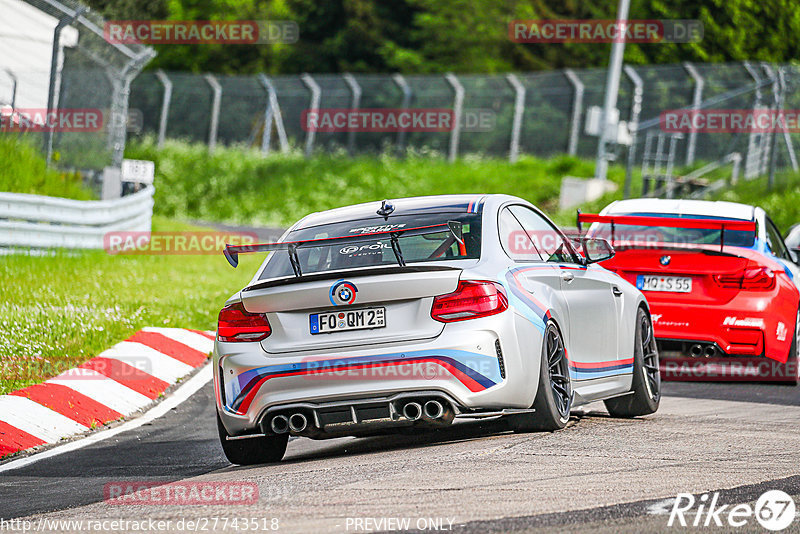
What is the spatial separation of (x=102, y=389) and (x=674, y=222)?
15.3ft

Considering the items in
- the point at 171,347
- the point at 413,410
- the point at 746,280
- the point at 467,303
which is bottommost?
the point at 171,347

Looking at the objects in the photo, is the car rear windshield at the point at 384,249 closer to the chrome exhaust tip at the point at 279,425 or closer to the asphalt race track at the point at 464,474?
the chrome exhaust tip at the point at 279,425

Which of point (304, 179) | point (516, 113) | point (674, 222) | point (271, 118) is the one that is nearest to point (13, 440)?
point (674, 222)

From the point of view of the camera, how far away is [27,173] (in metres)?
19.0

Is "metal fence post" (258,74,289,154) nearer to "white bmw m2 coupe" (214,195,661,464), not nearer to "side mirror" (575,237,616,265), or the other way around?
"side mirror" (575,237,616,265)

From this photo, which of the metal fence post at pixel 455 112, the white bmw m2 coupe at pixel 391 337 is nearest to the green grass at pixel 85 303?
the white bmw m2 coupe at pixel 391 337

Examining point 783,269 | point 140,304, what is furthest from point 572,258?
point 140,304

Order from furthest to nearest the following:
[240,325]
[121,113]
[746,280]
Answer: [121,113], [746,280], [240,325]

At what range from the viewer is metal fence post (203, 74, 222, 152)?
139ft

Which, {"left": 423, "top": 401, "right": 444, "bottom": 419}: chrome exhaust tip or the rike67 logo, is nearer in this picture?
the rike67 logo

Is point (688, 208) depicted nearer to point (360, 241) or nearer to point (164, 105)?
point (360, 241)

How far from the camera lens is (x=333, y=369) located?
7117 millimetres

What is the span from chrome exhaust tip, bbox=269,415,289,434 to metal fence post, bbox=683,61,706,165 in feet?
89.4

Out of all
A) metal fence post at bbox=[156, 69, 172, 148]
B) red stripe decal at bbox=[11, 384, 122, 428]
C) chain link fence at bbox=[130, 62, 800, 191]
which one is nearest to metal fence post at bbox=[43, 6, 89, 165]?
red stripe decal at bbox=[11, 384, 122, 428]
